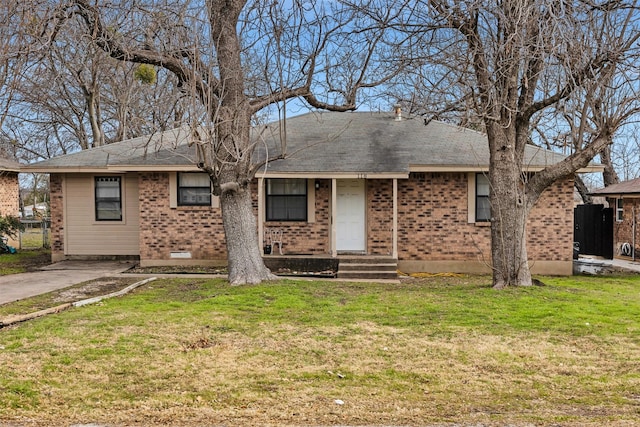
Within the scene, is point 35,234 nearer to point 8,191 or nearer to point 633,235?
point 8,191

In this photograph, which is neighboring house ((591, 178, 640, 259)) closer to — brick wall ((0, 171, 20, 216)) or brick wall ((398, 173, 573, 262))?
brick wall ((398, 173, 573, 262))

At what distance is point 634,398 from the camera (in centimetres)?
481

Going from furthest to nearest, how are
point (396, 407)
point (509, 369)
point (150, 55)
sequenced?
1. point (150, 55)
2. point (509, 369)
3. point (396, 407)

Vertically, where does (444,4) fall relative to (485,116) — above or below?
above

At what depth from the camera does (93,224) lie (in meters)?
16.0

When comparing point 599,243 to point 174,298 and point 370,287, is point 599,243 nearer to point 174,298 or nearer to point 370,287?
point 370,287

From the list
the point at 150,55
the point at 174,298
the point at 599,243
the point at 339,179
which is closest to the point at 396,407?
the point at 174,298

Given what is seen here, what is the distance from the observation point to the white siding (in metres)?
16.0

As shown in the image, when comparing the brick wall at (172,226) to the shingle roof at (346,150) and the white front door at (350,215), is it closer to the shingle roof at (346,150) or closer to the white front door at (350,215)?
the shingle roof at (346,150)

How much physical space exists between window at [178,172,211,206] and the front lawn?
5348 millimetres

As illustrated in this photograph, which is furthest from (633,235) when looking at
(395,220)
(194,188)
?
(194,188)

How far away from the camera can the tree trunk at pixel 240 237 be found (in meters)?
11.0

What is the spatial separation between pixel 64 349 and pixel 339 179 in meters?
9.07

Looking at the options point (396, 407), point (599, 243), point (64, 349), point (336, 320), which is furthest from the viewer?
point (599, 243)
